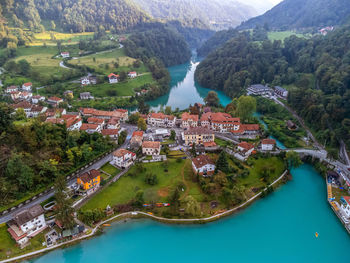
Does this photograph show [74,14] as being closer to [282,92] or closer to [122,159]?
[282,92]

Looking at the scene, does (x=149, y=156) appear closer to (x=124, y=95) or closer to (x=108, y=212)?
(x=108, y=212)

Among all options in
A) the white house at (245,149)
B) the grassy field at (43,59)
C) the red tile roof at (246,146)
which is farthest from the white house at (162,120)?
the grassy field at (43,59)

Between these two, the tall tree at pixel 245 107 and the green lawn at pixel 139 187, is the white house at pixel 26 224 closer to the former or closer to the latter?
the green lawn at pixel 139 187

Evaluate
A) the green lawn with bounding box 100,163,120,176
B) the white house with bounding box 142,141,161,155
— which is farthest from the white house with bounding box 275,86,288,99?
the green lawn with bounding box 100,163,120,176

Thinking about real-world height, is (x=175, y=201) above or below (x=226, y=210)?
above

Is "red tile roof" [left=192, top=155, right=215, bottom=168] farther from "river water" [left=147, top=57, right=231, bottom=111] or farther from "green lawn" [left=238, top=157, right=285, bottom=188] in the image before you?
"river water" [left=147, top=57, right=231, bottom=111]

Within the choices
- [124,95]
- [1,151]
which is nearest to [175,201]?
[1,151]
